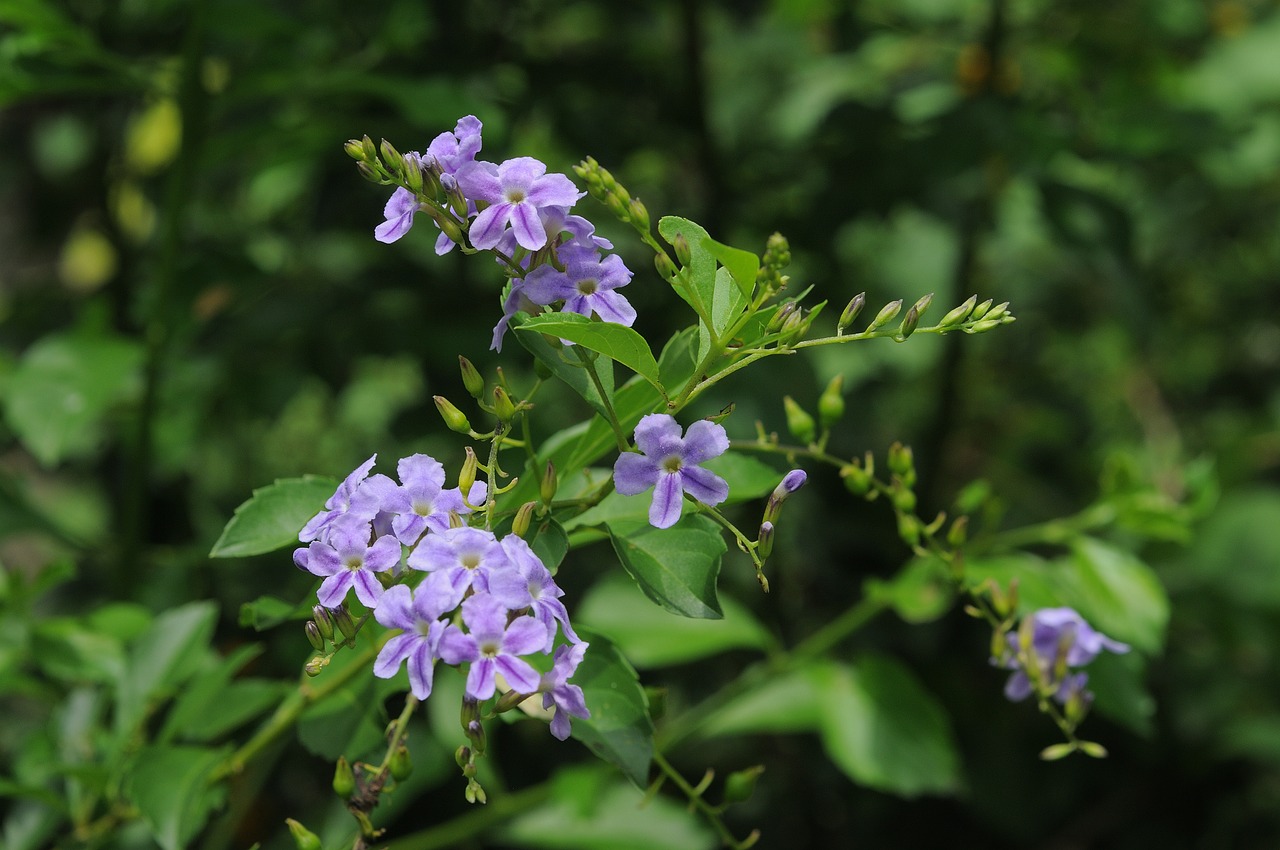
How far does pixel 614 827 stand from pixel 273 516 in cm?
90

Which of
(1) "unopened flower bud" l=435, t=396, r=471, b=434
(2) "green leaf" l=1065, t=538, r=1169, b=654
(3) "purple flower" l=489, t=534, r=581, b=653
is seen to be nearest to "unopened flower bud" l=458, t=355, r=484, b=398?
(1) "unopened flower bud" l=435, t=396, r=471, b=434

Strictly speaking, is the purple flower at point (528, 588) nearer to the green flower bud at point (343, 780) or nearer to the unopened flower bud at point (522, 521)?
the unopened flower bud at point (522, 521)

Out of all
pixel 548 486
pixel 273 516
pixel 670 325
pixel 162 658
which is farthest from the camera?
pixel 670 325

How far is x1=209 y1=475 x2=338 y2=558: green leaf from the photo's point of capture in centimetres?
85

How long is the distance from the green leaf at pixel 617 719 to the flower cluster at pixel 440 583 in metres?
0.08

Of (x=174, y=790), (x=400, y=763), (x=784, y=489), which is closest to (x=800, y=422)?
(x=784, y=489)

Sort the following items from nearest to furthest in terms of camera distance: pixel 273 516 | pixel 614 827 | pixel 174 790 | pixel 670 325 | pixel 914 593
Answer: pixel 273 516
pixel 174 790
pixel 914 593
pixel 614 827
pixel 670 325

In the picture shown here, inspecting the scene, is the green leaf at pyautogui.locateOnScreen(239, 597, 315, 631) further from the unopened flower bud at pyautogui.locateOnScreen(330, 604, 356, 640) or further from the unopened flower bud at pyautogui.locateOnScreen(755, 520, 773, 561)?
the unopened flower bud at pyautogui.locateOnScreen(755, 520, 773, 561)

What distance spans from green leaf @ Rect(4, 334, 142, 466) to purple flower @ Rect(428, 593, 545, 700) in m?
0.81

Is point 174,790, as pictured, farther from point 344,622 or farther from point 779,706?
point 779,706

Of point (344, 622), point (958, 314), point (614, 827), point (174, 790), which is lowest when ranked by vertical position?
point (614, 827)

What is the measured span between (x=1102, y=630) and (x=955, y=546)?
28cm

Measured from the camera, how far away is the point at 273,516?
2.85 feet

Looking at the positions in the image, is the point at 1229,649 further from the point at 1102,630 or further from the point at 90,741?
the point at 90,741
